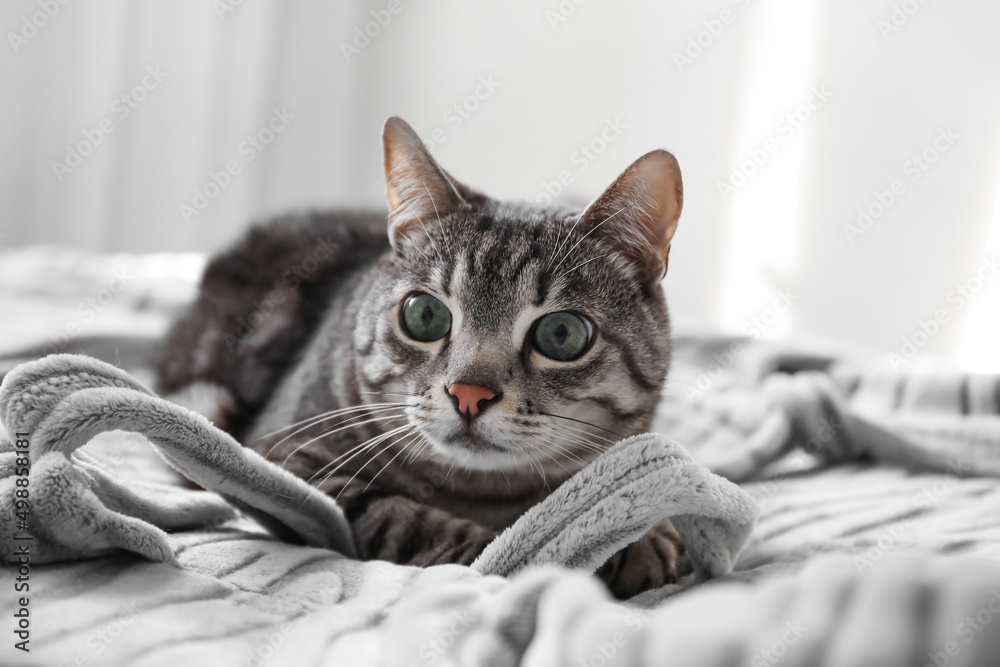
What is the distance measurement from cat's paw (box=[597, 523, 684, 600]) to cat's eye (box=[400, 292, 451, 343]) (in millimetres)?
358

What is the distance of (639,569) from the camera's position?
86cm

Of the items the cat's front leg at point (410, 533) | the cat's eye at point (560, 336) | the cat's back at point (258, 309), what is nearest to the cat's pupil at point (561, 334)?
the cat's eye at point (560, 336)

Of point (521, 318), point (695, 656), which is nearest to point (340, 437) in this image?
point (521, 318)

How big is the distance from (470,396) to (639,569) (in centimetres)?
28

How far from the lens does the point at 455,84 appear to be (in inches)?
134

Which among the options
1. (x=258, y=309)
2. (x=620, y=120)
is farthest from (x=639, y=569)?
(x=620, y=120)

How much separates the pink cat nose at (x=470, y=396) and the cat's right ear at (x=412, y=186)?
0.32 m

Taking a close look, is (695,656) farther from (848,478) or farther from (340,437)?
(848,478)

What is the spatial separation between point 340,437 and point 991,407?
4.09 feet

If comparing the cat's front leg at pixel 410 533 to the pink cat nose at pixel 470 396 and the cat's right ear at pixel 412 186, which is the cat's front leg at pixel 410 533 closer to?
the pink cat nose at pixel 470 396

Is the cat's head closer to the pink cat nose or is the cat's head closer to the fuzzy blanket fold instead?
the pink cat nose

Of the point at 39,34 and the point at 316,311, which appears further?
the point at 39,34

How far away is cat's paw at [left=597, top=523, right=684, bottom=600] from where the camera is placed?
0.85m

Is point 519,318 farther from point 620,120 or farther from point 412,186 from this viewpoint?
point 620,120
